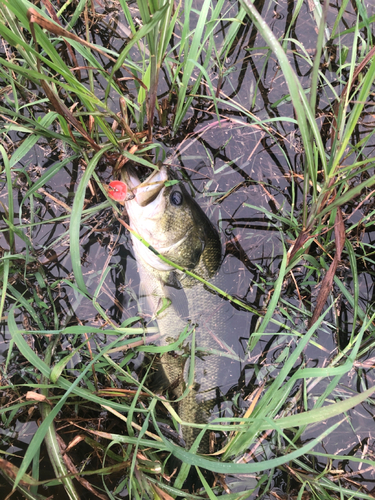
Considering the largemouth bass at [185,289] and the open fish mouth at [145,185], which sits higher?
the open fish mouth at [145,185]

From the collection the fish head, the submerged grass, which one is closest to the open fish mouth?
the fish head

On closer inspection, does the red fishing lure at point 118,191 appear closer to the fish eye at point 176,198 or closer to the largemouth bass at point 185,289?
the largemouth bass at point 185,289

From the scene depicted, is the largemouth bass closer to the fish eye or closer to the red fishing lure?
the fish eye

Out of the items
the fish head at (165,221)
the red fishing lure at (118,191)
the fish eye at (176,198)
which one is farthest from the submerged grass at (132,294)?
the fish eye at (176,198)

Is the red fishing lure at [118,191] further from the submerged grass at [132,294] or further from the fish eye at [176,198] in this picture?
the fish eye at [176,198]

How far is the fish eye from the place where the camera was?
7.57 feet

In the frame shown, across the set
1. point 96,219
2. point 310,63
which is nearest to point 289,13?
point 310,63

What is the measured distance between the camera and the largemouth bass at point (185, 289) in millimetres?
2330

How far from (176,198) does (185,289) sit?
632 mm

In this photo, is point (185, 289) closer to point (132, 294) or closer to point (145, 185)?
point (132, 294)

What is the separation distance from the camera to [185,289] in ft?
8.10

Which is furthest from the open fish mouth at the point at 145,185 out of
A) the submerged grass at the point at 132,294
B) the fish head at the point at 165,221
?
the submerged grass at the point at 132,294

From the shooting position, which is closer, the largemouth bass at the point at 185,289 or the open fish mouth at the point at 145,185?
the open fish mouth at the point at 145,185

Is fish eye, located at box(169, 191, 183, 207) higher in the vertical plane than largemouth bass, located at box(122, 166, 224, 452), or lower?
higher
